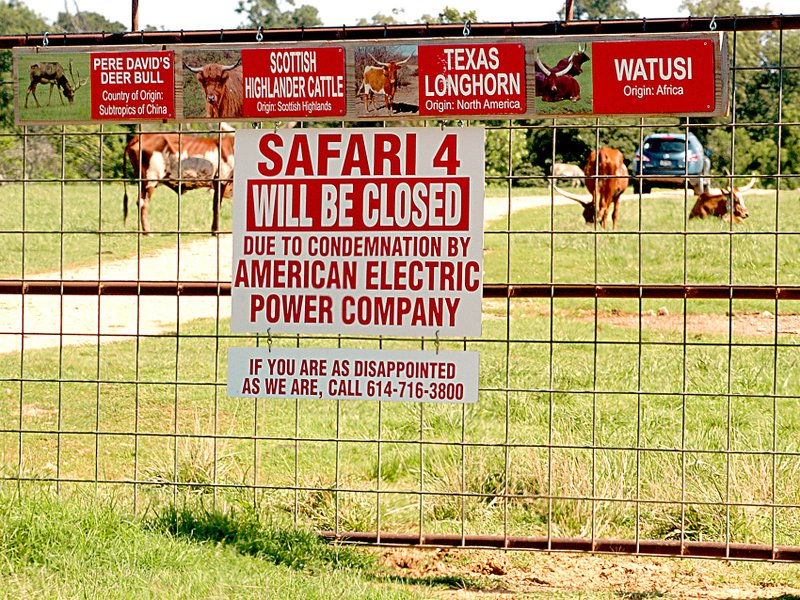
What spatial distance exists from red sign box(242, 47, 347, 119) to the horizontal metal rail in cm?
78

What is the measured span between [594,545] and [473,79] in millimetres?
1981

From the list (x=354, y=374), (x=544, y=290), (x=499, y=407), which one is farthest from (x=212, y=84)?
(x=499, y=407)

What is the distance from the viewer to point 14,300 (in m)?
12.4

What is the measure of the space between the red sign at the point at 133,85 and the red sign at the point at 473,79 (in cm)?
111

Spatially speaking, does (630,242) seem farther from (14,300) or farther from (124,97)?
(124,97)

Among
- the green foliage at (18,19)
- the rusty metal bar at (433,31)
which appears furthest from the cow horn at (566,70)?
the green foliage at (18,19)

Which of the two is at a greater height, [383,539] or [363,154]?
[363,154]

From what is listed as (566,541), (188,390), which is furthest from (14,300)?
(566,541)

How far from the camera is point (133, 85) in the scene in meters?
4.95

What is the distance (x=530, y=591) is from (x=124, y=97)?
8.96 feet

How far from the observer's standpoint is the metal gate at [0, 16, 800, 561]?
15.6 feet

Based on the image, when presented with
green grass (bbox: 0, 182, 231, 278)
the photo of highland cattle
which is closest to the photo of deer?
the photo of highland cattle

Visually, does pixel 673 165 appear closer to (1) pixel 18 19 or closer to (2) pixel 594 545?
(2) pixel 594 545

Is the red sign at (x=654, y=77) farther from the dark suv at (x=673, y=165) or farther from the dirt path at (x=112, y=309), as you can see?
the dirt path at (x=112, y=309)
